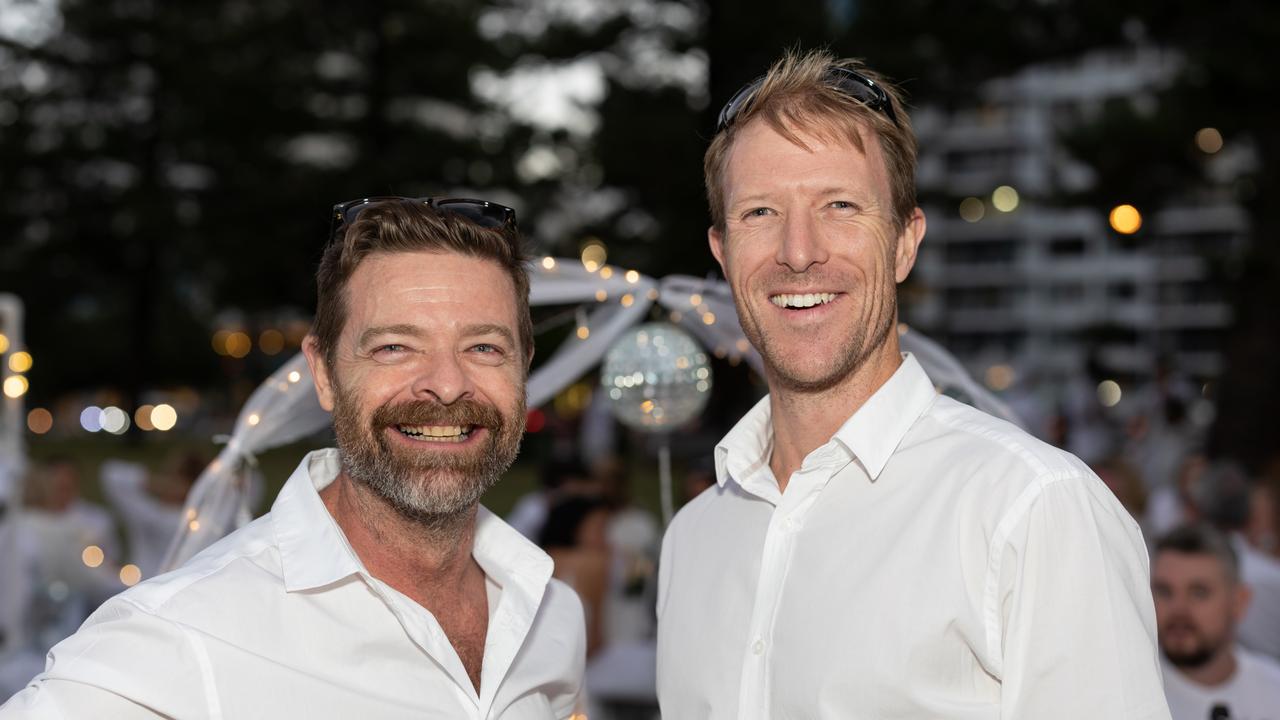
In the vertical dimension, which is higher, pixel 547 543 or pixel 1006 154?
pixel 1006 154

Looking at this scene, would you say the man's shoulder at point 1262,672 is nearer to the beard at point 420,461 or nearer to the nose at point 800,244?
the nose at point 800,244

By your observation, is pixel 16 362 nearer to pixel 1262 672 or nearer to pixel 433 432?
pixel 433 432

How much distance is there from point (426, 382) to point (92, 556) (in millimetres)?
6314

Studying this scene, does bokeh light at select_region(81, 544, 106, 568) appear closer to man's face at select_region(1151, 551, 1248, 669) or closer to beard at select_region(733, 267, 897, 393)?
man's face at select_region(1151, 551, 1248, 669)

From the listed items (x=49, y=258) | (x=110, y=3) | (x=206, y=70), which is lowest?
(x=49, y=258)

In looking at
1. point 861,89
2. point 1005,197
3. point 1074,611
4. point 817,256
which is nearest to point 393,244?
point 817,256

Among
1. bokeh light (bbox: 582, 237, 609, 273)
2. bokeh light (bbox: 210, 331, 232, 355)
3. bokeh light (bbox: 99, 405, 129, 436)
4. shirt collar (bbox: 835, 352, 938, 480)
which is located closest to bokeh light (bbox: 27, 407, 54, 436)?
bokeh light (bbox: 99, 405, 129, 436)

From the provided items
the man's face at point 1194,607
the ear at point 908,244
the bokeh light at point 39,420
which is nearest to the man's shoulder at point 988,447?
the ear at point 908,244

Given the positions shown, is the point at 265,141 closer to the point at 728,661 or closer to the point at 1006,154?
the point at 728,661

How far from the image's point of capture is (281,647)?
202 centimetres

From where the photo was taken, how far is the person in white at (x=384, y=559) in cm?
195

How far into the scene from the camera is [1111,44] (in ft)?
38.5

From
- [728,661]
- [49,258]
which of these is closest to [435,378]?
[728,661]

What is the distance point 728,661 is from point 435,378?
0.71 meters
